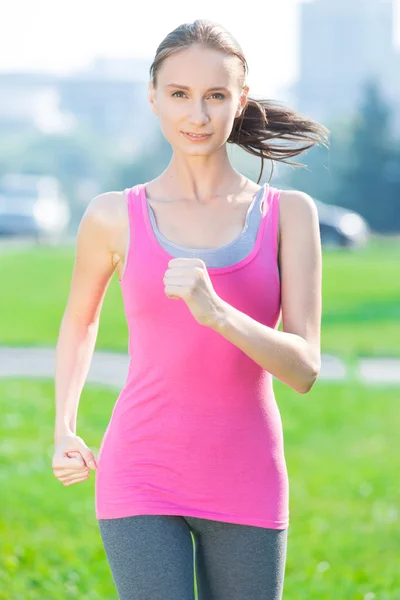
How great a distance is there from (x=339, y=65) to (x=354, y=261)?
313 ft

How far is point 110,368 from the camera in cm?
1127

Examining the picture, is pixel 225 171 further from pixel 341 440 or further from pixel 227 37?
pixel 341 440

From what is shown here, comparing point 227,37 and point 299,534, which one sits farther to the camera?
point 299,534

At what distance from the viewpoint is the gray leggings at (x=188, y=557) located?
8.68 ft

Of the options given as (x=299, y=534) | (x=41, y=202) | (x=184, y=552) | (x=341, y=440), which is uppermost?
(x=184, y=552)

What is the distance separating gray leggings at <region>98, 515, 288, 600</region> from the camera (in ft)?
8.68

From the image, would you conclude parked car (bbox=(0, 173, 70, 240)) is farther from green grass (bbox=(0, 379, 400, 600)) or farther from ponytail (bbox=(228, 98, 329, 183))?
ponytail (bbox=(228, 98, 329, 183))

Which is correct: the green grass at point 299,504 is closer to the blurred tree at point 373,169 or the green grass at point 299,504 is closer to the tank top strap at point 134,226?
the tank top strap at point 134,226

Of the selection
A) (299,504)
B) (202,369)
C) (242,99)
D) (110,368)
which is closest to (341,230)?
(110,368)

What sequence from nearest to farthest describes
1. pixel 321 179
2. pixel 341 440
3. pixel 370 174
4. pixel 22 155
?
pixel 341 440 < pixel 370 174 < pixel 321 179 < pixel 22 155

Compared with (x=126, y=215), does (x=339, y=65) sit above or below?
below

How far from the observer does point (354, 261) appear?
25.2 meters

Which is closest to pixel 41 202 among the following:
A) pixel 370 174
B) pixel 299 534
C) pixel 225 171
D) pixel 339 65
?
pixel 370 174

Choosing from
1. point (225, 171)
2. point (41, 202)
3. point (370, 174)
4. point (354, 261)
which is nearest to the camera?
point (225, 171)
